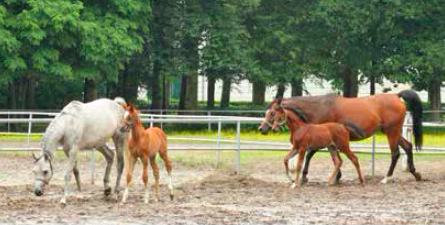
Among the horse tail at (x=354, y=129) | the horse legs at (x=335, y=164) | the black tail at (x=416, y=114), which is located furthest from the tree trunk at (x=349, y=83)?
the horse legs at (x=335, y=164)

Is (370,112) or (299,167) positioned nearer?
(299,167)

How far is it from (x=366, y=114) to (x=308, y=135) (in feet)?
5.01

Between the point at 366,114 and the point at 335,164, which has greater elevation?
the point at 366,114

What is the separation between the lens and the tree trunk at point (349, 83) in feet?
130

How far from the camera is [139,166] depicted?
20.5 meters

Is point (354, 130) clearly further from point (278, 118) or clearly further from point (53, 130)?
point (53, 130)

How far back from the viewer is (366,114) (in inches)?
698

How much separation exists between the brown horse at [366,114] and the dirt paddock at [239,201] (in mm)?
608

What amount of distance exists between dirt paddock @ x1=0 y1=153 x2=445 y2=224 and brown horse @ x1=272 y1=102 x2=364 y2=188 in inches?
20.8

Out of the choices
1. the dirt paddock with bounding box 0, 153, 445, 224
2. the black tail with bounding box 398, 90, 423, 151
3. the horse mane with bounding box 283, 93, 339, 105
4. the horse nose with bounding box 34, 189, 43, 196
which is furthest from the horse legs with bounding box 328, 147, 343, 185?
the horse nose with bounding box 34, 189, 43, 196

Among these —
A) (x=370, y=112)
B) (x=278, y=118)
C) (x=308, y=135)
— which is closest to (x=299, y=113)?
(x=278, y=118)

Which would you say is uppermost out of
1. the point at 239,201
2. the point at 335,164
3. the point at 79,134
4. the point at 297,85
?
the point at 297,85

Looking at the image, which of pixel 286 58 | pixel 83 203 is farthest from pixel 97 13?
pixel 83 203

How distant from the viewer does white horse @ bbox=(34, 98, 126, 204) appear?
14.2 m
